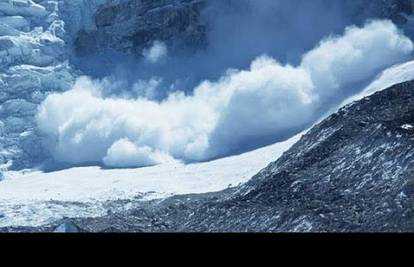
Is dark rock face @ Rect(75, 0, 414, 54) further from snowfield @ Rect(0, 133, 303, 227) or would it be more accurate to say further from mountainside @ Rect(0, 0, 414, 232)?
snowfield @ Rect(0, 133, 303, 227)

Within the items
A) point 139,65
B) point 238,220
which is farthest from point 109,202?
point 139,65

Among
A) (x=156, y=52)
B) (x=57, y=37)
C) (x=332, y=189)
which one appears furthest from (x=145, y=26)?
(x=332, y=189)

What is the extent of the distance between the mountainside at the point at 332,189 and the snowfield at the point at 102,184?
11402 mm

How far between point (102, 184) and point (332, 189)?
3722cm

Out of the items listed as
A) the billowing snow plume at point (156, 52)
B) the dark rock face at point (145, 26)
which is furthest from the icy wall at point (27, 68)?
the billowing snow plume at point (156, 52)

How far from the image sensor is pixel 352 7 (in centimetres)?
9962

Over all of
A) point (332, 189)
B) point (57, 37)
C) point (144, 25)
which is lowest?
point (332, 189)

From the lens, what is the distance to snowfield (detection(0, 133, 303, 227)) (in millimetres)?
62941

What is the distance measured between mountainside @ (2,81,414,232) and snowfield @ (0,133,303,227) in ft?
37.4

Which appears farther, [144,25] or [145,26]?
[144,25]

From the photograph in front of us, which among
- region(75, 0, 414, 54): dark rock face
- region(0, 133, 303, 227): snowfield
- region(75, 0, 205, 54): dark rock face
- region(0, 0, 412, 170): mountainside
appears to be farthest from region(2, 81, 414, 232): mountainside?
region(75, 0, 205, 54): dark rock face

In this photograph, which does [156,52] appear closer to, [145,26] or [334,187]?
[145,26]

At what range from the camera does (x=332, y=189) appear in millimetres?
41406

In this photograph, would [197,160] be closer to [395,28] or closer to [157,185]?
[157,185]
